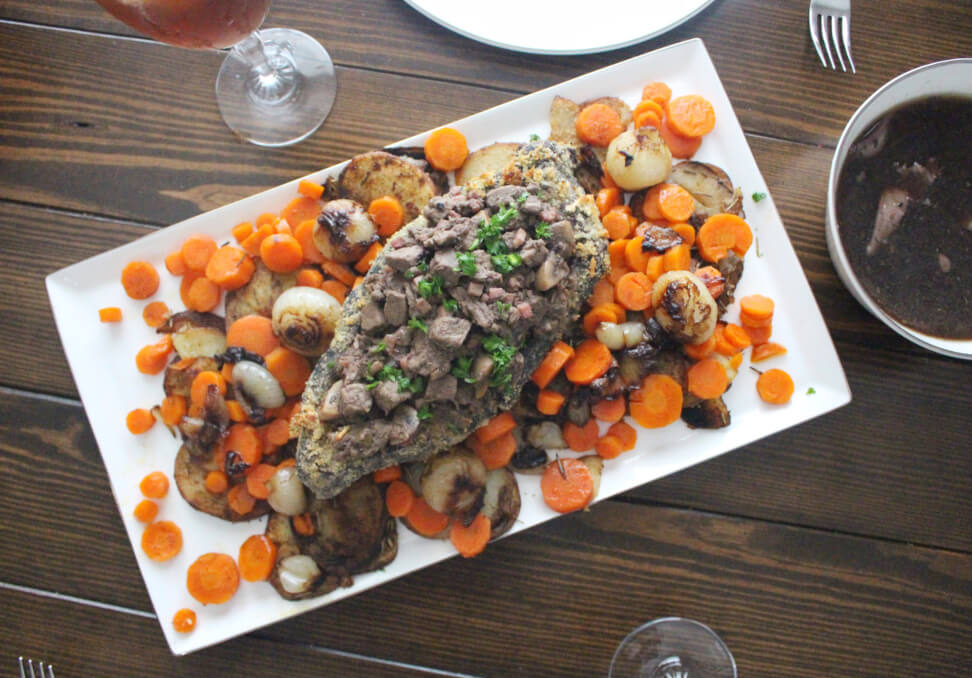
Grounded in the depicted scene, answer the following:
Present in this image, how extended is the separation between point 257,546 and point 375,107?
5.58 feet

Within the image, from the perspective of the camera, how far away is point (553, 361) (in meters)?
2.30

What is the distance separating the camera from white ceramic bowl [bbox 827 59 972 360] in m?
2.30

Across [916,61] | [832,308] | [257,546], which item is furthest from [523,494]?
[916,61]

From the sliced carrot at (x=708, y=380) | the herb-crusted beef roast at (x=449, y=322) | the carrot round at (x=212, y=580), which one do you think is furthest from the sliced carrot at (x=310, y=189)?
the sliced carrot at (x=708, y=380)

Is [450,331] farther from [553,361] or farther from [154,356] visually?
[154,356]

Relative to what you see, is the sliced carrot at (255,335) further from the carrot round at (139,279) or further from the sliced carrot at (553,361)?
the sliced carrot at (553,361)

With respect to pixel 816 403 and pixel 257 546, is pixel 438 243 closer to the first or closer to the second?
pixel 257 546

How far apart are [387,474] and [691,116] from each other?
5.47 ft

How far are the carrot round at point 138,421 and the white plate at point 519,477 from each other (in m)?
0.05

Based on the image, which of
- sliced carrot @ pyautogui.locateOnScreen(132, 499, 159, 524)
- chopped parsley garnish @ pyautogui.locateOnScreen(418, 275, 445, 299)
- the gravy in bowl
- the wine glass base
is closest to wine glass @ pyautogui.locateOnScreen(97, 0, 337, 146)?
the wine glass base

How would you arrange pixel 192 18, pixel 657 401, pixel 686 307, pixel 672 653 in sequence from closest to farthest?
pixel 192 18, pixel 686 307, pixel 657 401, pixel 672 653

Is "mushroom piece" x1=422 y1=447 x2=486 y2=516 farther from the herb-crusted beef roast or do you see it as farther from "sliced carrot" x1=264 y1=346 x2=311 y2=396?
"sliced carrot" x1=264 y1=346 x2=311 y2=396

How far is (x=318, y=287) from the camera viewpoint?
2.45 metres

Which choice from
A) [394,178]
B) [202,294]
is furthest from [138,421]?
[394,178]
